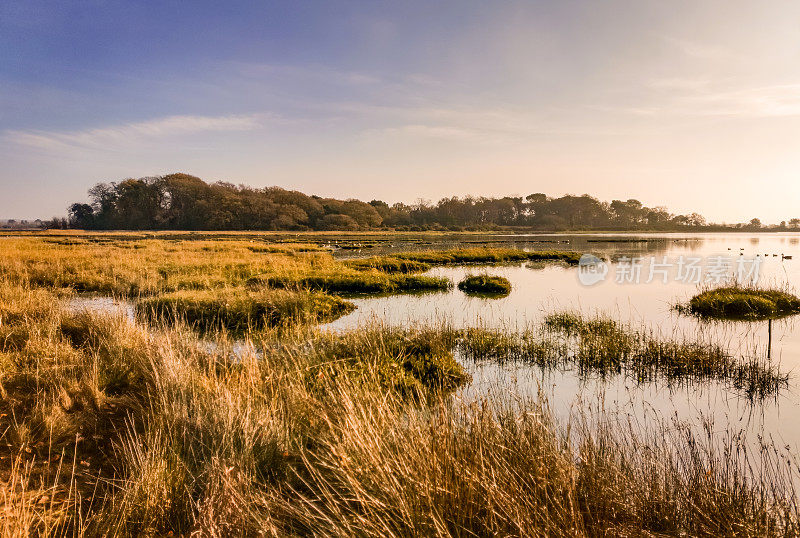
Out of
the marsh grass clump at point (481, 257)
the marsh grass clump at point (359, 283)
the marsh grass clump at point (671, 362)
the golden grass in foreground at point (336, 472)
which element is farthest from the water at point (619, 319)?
the marsh grass clump at point (481, 257)

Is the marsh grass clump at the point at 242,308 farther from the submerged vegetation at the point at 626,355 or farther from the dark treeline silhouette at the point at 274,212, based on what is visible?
the dark treeline silhouette at the point at 274,212

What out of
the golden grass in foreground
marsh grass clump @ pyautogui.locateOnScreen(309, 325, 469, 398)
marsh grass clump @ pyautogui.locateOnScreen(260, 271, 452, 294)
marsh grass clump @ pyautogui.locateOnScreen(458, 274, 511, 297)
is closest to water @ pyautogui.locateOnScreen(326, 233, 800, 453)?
marsh grass clump @ pyautogui.locateOnScreen(309, 325, 469, 398)

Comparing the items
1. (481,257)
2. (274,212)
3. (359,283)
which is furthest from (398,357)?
(274,212)

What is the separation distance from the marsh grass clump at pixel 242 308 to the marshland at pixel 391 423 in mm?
125

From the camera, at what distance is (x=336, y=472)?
16.0 ft

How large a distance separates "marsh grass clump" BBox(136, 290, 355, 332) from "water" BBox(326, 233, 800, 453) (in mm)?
1172

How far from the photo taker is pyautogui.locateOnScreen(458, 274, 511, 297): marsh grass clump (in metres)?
24.2

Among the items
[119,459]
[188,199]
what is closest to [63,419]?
[119,459]

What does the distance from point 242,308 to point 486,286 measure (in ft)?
43.6

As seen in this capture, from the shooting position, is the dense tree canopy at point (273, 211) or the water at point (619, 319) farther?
the dense tree canopy at point (273, 211)

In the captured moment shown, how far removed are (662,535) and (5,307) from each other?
16011mm

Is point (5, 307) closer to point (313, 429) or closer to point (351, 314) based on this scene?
point (351, 314)

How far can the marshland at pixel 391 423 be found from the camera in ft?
12.8

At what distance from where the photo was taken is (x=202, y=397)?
255 inches
